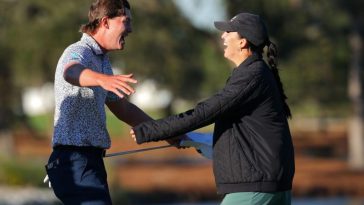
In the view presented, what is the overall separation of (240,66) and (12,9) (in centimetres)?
2340

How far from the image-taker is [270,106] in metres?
5.80

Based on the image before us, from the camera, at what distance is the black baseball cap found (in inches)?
230

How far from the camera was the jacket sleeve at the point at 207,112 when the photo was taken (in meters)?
5.71

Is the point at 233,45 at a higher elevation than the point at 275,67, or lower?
higher

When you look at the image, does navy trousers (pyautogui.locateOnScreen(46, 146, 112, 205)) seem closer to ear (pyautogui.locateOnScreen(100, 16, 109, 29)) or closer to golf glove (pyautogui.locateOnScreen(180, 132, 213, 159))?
ear (pyautogui.locateOnScreen(100, 16, 109, 29))

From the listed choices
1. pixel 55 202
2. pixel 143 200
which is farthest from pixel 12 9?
pixel 55 202

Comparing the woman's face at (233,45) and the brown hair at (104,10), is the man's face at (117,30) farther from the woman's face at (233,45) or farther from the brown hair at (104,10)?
the woman's face at (233,45)

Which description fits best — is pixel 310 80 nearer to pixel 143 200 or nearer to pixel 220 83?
pixel 220 83

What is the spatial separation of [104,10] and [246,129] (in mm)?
1026

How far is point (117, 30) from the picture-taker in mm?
6023

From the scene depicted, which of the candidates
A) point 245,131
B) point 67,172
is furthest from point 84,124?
point 245,131

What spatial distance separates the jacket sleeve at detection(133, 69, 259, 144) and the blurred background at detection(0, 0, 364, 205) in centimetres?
1488

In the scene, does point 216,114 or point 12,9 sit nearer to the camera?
point 216,114

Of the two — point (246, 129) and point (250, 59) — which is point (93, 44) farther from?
point (246, 129)
